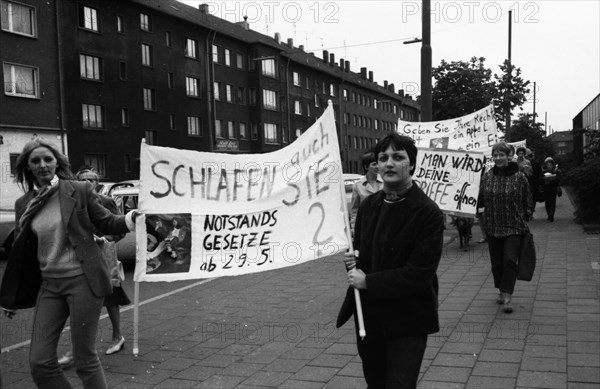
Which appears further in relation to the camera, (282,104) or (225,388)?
(282,104)

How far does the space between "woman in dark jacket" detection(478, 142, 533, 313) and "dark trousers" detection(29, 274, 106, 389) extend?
4.47 metres

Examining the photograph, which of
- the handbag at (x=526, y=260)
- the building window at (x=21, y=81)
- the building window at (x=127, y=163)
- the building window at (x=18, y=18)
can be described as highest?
the building window at (x=18, y=18)

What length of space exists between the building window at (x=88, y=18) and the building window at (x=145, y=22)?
14.1 feet

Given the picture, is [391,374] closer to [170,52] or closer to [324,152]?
[324,152]

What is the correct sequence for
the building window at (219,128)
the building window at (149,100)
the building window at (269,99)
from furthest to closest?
the building window at (269,99) → the building window at (219,128) → the building window at (149,100)

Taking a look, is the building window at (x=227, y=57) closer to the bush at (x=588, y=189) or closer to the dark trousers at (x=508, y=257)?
the bush at (x=588, y=189)

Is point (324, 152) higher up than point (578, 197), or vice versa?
point (324, 152)

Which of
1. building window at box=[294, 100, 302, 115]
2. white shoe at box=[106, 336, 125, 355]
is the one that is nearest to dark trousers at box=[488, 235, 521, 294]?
white shoe at box=[106, 336, 125, 355]

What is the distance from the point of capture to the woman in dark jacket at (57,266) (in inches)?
145

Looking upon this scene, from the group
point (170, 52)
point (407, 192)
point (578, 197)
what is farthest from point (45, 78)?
point (407, 192)

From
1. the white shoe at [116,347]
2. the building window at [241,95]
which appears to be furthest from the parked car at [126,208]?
the building window at [241,95]

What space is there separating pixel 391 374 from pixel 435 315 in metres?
0.37

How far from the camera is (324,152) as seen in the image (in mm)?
4191

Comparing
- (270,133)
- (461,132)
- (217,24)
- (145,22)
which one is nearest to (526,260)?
(461,132)
